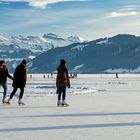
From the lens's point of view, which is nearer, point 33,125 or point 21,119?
point 33,125

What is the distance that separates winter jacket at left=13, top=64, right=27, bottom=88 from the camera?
62.3 ft

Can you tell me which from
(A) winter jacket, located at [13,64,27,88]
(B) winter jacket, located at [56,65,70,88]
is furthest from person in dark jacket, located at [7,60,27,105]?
(B) winter jacket, located at [56,65,70,88]

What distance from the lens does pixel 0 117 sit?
543 inches

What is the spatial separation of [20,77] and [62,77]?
166 centimetres

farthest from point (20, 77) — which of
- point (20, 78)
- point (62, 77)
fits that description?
point (62, 77)

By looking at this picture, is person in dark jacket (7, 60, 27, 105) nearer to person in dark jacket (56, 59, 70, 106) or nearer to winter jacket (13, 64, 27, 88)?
winter jacket (13, 64, 27, 88)

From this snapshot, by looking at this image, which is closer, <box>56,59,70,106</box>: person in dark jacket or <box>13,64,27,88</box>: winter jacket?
<box>56,59,70,106</box>: person in dark jacket

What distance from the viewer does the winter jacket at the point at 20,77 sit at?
19.0 metres

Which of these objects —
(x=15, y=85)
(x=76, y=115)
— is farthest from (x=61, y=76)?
(x=76, y=115)

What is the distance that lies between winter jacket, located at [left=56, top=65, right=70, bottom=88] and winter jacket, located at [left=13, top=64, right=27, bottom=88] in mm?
1347

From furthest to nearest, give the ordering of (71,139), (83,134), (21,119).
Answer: (21,119) → (83,134) → (71,139)

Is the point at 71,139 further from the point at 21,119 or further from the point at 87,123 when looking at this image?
the point at 21,119

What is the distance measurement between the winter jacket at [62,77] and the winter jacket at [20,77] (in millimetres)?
1347

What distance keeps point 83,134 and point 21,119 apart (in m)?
3.66
